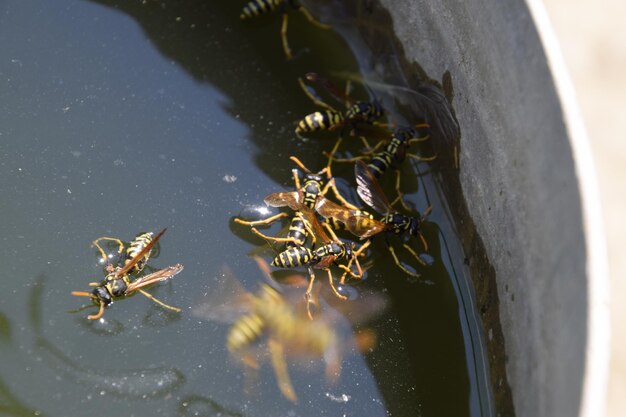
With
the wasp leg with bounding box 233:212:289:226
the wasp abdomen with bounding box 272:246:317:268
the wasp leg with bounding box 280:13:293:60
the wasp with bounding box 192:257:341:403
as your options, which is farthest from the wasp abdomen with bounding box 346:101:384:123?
the wasp with bounding box 192:257:341:403

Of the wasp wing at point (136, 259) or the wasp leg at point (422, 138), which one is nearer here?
the wasp wing at point (136, 259)

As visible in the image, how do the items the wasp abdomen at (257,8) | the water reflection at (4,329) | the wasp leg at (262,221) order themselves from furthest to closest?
the wasp abdomen at (257,8), the wasp leg at (262,221), the water reflection at (4,329)

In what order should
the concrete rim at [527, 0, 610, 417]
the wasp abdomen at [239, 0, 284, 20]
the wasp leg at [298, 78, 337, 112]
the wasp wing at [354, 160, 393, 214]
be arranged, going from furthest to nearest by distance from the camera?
the wasp abdomen at [239, 0, 284, 20]
the wasp leg at [298, 78, 337, 112]
the wasp wing at [354, 160, 393, 214]
the concrete rim at [527, 0, 610, 417]

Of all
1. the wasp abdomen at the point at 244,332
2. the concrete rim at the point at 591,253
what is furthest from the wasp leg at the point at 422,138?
the concrete rim at the point at 591,253

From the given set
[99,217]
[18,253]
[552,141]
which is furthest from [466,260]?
[18,253]

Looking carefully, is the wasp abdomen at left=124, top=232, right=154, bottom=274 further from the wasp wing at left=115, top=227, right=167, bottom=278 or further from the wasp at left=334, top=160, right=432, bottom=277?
the wasp at left=334, top=160, right=432, bottom=277

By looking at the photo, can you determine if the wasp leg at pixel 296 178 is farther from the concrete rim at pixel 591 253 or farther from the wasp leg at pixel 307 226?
the concrete rim at pixel 591 253
